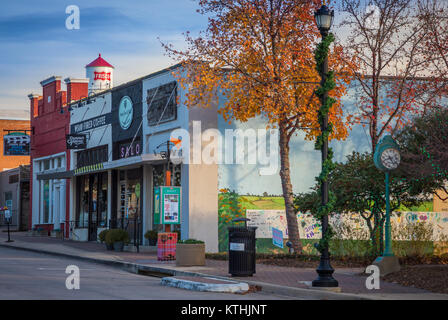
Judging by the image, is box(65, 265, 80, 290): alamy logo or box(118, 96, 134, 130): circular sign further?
box(118, 96, 134, 130): circular sign

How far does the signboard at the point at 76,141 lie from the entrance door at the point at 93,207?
67.6 inches

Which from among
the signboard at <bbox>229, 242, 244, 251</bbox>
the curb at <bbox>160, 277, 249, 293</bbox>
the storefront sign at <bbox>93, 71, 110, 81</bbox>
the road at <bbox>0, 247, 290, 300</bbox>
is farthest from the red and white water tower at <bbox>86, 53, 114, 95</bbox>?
the curb at <bbox>160, 277, 249, 293</bbox>

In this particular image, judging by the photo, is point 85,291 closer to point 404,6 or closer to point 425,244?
point 425,244

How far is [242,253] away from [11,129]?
180ft

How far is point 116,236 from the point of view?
1103 inches

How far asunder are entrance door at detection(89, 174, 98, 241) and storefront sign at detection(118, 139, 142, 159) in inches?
148

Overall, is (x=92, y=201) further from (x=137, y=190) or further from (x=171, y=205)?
(x=171, y=205)

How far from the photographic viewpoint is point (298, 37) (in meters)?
23.0

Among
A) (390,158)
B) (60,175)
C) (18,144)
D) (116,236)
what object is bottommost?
(116,236)

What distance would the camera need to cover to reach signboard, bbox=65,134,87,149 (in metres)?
35.8

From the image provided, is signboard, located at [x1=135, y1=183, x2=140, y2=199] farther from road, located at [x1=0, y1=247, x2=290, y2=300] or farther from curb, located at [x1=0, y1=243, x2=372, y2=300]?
road, located at [x1=0, y1=247, x2=290, y2=300]

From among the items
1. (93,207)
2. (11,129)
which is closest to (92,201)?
(93,207)

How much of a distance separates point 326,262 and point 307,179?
14.5 metres

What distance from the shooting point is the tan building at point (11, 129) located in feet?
220
